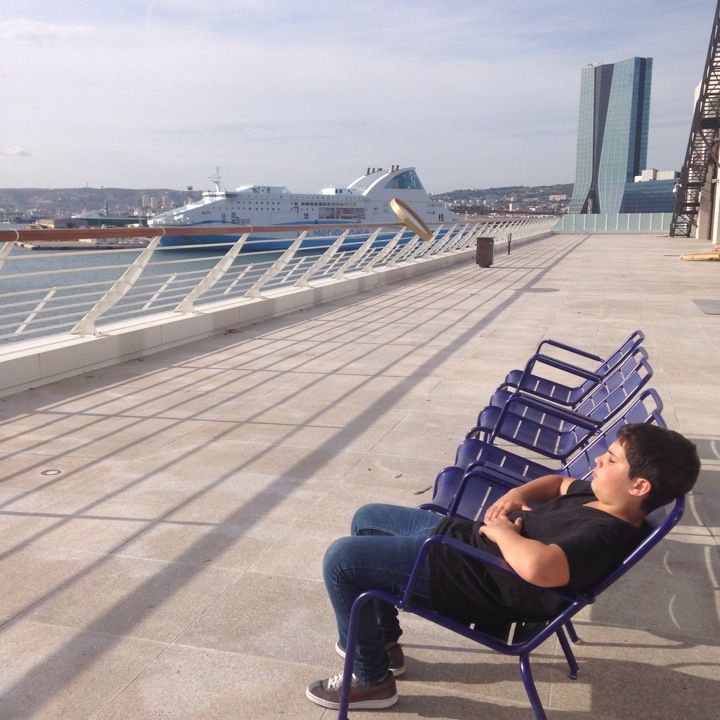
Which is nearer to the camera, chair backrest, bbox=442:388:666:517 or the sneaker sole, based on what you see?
the sneaker sole

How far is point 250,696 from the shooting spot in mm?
2248

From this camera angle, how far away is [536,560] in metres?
1.92

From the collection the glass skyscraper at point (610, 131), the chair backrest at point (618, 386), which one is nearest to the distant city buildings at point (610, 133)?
the glass skyscraper at point (610, 131)

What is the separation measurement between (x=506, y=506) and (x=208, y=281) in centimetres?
693

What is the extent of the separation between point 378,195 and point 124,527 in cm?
5900

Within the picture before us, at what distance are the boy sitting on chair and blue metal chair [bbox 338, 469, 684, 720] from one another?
0.08 feet

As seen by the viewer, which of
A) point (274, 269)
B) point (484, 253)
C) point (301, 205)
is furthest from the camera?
point (301, 205)

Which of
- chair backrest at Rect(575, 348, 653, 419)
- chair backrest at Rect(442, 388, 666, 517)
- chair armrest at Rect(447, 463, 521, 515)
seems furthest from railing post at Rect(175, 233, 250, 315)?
chair armrest at Rect(447, 463, 521, 515)

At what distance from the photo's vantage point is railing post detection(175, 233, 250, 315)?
28.0 ft

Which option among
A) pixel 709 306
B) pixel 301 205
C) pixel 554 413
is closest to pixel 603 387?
pixel 554 413

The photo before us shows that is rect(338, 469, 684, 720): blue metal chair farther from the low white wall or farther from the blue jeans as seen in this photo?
the low white wall

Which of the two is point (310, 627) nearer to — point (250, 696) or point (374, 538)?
point (250, 696)

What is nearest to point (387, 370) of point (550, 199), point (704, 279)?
point (704, 279)

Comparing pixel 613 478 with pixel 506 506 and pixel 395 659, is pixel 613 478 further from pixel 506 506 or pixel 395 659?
pixel 395 659
